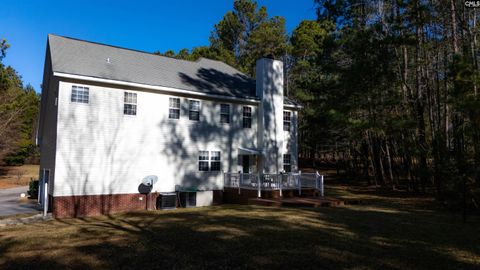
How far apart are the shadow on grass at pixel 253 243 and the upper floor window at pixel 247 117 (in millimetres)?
8346

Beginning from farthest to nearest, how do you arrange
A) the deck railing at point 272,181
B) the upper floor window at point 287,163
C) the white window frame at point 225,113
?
the upper floor window at point 287,163, the white window frame at point 225,113, the deck railing at point 272,181

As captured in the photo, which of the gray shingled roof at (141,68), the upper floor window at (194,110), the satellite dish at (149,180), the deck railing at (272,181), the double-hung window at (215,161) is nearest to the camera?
the gray shingled roof at (141,68)

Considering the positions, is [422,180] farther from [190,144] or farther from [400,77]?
[190,144]

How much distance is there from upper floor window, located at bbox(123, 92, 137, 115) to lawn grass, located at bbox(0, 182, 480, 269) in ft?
18.6

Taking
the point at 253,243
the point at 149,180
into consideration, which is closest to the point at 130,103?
the point at 149,180

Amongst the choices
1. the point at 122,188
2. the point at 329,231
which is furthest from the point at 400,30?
the point at 122,188

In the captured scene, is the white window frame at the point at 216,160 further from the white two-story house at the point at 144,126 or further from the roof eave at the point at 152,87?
the roof eave at the point at 152,87

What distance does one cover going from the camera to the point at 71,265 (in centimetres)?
718

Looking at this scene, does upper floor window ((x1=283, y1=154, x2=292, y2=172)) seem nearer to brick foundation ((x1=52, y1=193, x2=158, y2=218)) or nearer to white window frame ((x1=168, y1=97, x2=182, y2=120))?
white window frame ((x1=168, y1=97, x2=182, y2=120))

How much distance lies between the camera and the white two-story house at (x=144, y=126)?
51.4ft

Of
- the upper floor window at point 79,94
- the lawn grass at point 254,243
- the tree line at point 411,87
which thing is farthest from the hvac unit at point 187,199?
the tree line at point 411,87

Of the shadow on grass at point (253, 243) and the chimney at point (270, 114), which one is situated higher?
the chimney at point (270, 114)

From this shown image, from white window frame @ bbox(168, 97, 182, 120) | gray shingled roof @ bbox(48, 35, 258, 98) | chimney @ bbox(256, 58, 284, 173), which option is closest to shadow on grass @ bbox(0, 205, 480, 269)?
white window frame @ bbox(168, 97, 182, 120)

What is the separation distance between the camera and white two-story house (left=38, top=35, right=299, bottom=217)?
15.7 meters
